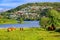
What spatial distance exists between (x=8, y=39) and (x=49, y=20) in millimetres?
40375

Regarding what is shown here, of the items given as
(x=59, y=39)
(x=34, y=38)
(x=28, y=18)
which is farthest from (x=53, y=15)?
(x=28, y=18)

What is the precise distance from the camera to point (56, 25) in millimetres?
59312

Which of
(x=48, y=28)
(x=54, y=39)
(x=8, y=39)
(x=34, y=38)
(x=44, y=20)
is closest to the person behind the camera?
(x=8, y=39)

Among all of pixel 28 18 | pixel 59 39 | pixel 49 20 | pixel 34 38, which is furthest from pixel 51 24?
pixel 28 18

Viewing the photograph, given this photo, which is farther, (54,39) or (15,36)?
(54,39)

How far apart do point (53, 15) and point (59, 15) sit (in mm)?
1704

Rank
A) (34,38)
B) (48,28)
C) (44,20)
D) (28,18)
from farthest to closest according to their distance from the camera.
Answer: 1. (28,18)
2. (44,20)
3. (48,28)
4. (34,38)

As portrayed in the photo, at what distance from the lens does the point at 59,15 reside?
59375mm

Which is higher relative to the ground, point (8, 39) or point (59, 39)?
point (8, 39)

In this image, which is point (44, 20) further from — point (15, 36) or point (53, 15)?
point (15, 36)

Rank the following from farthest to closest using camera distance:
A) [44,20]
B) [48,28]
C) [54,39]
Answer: [44,20], [48,28], [54,39]

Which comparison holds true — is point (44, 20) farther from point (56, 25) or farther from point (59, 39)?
point (59, 39)

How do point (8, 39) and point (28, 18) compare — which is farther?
point (28, 18)

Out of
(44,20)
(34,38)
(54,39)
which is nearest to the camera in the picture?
(34,38)
